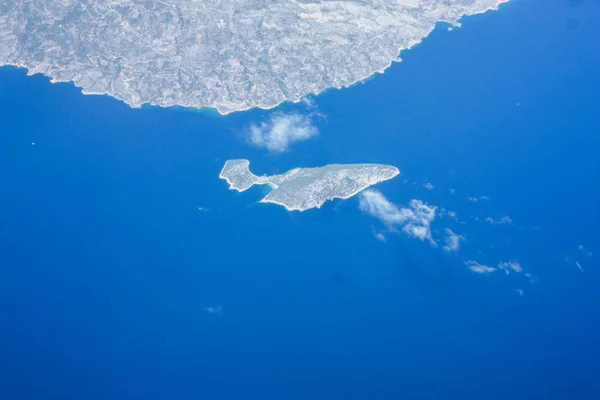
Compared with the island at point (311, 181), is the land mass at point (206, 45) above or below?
above

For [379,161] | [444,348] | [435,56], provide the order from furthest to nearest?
[435,56] < [379,161] < [444,348]

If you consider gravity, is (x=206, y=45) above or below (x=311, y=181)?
above

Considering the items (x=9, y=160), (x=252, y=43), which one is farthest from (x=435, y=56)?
(x=9, y=160)

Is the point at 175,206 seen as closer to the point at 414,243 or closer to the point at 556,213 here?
the point at 414,243

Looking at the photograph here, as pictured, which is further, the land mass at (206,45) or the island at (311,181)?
the land mass at (206,45)

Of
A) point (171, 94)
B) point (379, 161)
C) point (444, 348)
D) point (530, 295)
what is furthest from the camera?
point (171, 94)
